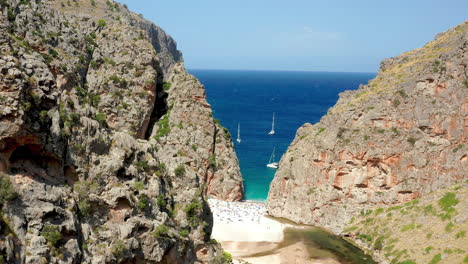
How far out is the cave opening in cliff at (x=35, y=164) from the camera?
19.6m

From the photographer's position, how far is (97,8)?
64250mm

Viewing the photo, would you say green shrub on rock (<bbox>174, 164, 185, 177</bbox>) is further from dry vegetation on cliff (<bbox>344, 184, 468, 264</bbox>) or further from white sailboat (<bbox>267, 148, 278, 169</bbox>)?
white sailboat (<bbox>267, 148, 278, 169</bbox>)

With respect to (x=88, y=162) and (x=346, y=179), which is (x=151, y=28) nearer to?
(x=346, y=179)

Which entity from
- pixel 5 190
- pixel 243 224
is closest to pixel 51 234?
pixel 5 190

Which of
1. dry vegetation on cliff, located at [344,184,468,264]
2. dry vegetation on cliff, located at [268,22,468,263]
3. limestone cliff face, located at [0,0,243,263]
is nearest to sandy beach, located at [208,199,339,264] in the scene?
dry vegetation on cliff, located at [268,22,468,263]

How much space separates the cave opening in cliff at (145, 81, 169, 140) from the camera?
6291 centimetres

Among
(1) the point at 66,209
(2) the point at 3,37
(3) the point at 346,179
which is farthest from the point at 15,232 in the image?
(3) the point at 346,179

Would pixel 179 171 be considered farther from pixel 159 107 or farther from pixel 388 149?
pixel 159 107

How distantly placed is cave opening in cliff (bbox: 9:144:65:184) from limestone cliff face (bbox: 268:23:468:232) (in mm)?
43125

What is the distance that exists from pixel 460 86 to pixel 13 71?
175 ft

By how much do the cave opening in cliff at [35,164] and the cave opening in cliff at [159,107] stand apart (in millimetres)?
40621

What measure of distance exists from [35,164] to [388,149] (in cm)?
4619

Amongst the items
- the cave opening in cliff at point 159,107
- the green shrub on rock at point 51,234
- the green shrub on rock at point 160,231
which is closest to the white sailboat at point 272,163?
the cave opening in cliff at point 159,107

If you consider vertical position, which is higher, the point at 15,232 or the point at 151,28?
the point at 151,28
